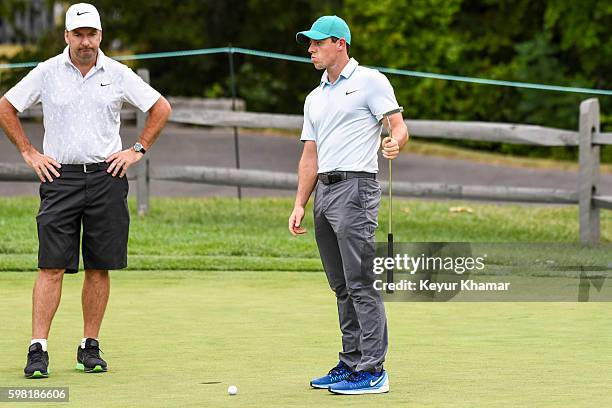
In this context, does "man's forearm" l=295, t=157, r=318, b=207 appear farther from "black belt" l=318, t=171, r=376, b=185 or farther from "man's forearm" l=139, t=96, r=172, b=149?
"man's forearm" l=139, t=96, r=172, b=149

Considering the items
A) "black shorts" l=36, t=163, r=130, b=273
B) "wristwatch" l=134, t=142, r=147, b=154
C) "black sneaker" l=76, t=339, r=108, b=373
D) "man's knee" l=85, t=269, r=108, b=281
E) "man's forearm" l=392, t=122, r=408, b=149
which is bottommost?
"black sneaker" l=76, t=339, r=108, b=373

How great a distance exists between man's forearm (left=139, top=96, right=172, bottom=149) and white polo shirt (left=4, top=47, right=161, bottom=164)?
27cm

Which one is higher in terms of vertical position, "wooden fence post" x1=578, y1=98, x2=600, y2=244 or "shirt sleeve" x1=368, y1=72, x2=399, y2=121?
"shirt sleeve" x1=368, y1=72, x2=399, y2=121

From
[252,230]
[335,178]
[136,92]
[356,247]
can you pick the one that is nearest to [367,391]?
[356,247]

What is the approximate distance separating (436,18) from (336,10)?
2157 millimetres

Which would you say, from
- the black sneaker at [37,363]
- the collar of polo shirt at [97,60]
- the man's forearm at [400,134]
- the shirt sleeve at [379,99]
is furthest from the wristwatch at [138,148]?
the man's forearm at [400,134]

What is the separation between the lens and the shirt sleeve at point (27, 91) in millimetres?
8258

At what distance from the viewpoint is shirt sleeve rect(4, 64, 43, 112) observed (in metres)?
8.26

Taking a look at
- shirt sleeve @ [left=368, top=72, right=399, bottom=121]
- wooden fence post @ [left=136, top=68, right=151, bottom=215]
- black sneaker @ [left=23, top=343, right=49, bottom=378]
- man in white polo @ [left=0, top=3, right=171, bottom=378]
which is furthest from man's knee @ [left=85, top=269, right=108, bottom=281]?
wooden fence post @ [left=136, top=68, right=151, bottom=215]

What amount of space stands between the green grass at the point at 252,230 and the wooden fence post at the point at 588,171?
2.19ft

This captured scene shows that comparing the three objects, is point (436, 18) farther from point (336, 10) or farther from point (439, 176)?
point (439, 176)

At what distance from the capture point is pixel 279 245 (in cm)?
1465

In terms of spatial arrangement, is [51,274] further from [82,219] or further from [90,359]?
[90,359]

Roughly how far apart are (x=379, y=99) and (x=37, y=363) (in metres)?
2.17
